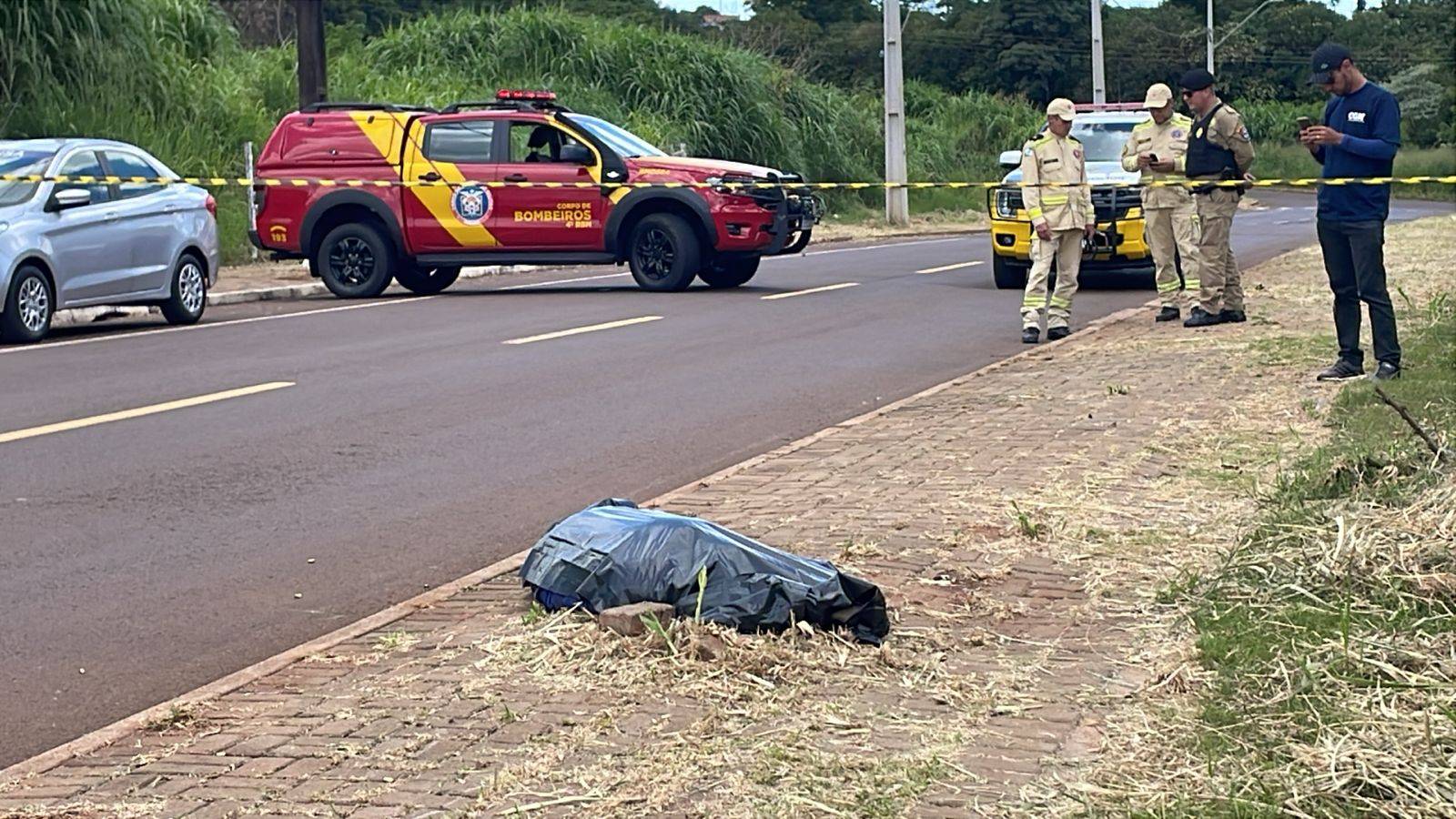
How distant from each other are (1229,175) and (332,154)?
32.9 ft

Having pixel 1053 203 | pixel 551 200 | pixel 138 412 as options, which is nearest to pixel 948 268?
pixel 551 200

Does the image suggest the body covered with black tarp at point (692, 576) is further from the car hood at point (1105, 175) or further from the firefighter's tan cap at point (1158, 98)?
the car hood at point (1105, 175)

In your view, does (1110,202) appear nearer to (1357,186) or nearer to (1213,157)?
(1213,157)

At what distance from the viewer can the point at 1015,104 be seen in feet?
200

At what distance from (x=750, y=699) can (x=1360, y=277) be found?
678 centimetres

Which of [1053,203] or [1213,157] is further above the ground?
[1213,157]

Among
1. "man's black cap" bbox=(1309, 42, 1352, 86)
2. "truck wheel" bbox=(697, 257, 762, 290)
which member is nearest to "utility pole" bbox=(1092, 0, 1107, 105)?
"truck wheel" bbox=(697, 257, 762, 290)

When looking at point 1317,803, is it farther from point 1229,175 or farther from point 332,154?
point 332,154

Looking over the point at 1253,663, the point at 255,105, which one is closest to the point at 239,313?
the point at 255,105

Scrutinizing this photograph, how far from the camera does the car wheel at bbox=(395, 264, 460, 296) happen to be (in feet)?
70.3

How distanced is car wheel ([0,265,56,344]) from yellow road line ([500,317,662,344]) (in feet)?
12.8

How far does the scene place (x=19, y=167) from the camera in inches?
637

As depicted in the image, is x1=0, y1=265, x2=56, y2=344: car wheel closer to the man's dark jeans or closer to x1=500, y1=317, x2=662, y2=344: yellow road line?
x1=500, y1=317, x2=662, y2=344: yellow road line

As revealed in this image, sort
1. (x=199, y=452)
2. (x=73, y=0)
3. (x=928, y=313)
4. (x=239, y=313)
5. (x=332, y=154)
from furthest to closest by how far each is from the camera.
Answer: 1. (x=73, y=0)
2. (x=332, y=154)
3. (x=239, y=313)
4. (x=928, y=313)
5. (x=199, y=452)
